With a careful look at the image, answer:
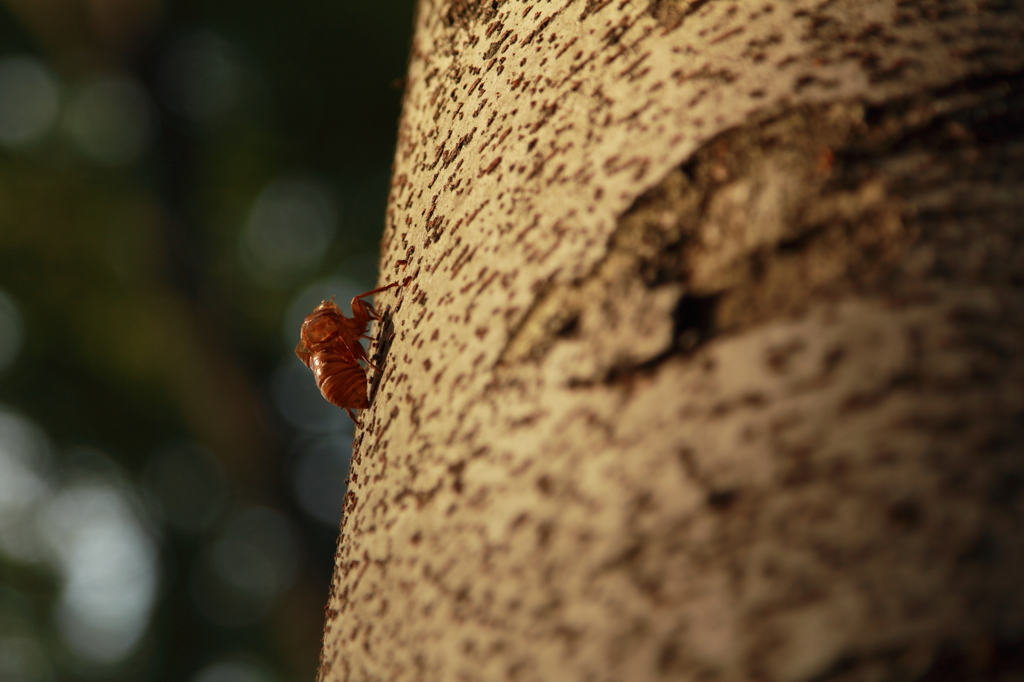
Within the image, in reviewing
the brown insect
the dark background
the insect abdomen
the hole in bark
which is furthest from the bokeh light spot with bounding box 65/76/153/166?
the hole in bark

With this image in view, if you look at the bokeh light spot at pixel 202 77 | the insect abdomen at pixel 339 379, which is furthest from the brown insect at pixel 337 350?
the bokeh light spot at pixel 202 77

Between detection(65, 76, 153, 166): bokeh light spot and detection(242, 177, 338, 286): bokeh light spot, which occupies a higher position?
detection(65, 76, 153, 166): bokeh light spot

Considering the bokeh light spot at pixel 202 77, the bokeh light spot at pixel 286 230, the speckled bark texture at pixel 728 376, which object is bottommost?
the bokeh light spot at pixel 286 230

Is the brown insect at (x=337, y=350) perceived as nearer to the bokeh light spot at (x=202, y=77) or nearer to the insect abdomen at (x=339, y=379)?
the insect abdomen at (x=339, y=379)

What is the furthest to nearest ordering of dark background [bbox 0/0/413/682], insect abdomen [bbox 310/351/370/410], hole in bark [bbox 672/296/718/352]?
dark background [bbox 0/0/413/682], insect abdomen [bbox 310/351/370/410], hole in bark [bbox 672/296/718/352]

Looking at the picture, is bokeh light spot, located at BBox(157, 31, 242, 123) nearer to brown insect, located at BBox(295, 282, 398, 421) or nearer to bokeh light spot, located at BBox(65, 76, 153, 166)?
bokeh light spot, located at BBox(65, 76, 153, 166)
